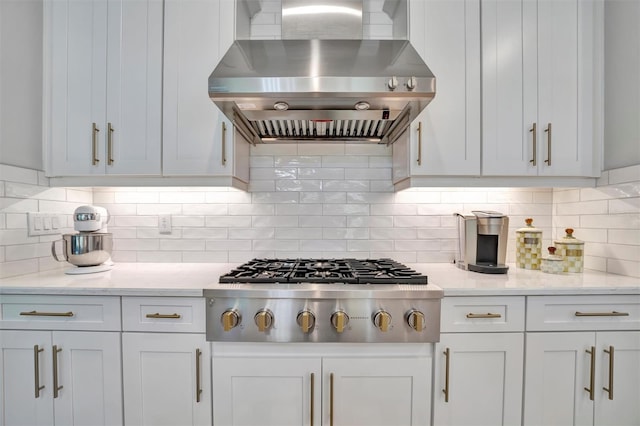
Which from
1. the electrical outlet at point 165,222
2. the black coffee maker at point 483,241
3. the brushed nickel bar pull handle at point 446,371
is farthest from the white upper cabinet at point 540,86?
the electrical outlet at point 165,222

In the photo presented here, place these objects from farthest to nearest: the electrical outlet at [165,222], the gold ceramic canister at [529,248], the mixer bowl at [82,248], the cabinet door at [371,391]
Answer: the electrical outlet at [165,222] → the gold ceramic canister at [529,248] → the mixer bowl at [82,248] → the cabinet door at [371,391]

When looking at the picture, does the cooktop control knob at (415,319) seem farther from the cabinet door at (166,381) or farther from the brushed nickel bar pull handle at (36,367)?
the brushed nickel bar pull handle at (36,367)

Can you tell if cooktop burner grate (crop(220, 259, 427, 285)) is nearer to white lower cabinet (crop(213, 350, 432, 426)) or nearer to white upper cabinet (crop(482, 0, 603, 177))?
white lower cabinet (crop(213, 350, 432, 426))

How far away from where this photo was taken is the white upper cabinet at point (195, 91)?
1618 millimetres

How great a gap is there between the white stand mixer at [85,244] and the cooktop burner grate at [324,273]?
81 centimetres

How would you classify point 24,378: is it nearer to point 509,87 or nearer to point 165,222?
point 165,222

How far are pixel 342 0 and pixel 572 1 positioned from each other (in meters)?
1.25

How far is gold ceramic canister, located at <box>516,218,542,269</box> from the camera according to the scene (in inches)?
68.4

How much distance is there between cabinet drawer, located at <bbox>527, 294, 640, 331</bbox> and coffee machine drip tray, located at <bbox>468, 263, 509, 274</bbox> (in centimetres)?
28

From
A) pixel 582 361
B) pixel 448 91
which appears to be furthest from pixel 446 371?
pixel 448 91

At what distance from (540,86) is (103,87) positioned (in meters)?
2.39

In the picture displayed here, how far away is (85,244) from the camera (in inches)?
63.2

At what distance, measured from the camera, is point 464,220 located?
1727 millimetres

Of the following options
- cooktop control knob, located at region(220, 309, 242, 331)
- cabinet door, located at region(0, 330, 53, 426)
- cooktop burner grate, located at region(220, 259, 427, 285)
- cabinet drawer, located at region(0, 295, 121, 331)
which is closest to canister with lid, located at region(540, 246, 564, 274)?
cooktop burner grate, located at region(220, 259, 427, 285)
